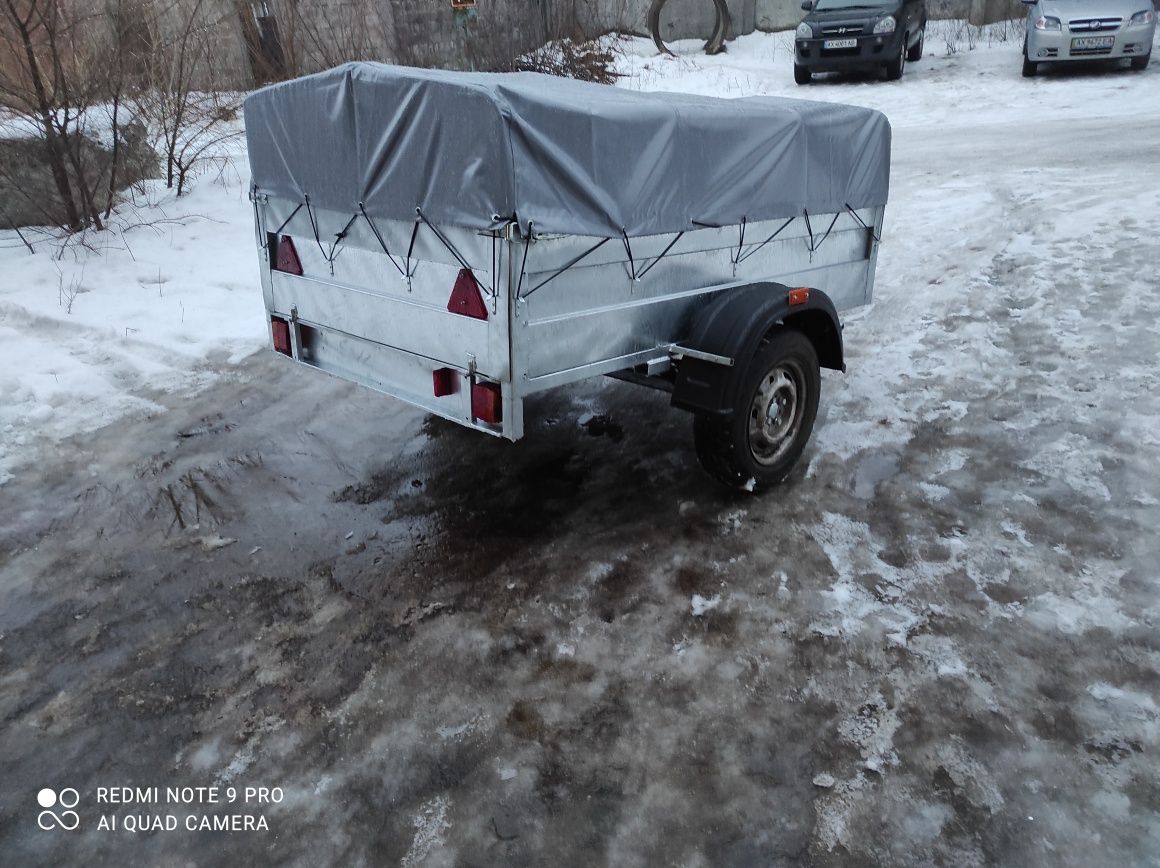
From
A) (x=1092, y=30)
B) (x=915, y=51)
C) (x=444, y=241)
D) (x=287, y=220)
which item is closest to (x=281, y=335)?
(x=287, y=220)

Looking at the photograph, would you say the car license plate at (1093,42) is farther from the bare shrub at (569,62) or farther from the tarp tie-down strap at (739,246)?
the tarp tie-down strap at (739,246)

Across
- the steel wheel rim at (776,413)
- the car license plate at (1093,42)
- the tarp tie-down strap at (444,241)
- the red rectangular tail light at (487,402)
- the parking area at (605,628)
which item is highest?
the car license plate at (1093,42)

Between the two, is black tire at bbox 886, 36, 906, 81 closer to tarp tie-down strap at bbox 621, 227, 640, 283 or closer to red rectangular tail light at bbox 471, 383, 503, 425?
tarp tie-down strap at bbox 621, 227, 640, 283

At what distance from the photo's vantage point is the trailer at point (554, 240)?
3.34m

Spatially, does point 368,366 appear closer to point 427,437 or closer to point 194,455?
point 427,437

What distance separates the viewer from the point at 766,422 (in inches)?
178

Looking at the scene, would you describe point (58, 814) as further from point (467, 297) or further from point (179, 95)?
point (179, 95)

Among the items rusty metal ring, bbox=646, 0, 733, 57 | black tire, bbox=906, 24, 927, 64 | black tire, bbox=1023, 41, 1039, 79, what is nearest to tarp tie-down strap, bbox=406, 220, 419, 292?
black tire, bbox=1023, 41, 1039, 79

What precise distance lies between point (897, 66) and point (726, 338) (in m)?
15.0

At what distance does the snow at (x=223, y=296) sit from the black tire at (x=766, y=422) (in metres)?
0.55

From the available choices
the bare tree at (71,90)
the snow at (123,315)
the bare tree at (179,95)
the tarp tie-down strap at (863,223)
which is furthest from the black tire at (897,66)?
the bare tree at (71,90)

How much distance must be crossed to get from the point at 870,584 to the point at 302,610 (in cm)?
256

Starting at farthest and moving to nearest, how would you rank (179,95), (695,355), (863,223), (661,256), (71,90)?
1. (179,95)
2. (71,90)
3. (863,223)
4. (695,355)
5. (661,256)

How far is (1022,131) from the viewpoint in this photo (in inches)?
493
